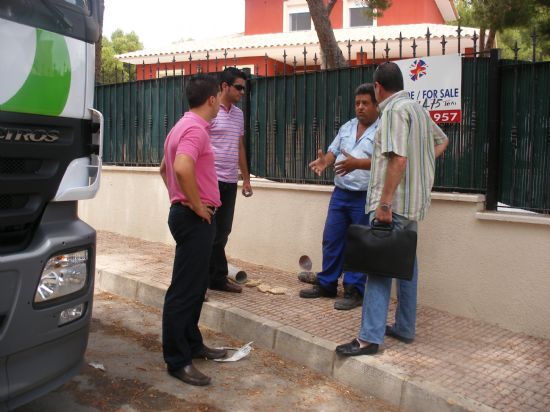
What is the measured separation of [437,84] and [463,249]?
1.42 metres

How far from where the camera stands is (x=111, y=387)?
3.56 metres

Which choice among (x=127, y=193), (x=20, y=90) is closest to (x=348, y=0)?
(x=127, y=193)

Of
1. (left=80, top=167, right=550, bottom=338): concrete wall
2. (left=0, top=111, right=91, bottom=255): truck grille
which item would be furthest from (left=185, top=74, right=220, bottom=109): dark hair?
(left=80, top=167, right=550, bottom=338): concrete wall

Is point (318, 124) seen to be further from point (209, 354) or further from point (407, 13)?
point (407, 13)

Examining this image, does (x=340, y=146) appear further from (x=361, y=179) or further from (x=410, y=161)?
(x=410, y=161)

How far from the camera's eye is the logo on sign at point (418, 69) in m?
4.88

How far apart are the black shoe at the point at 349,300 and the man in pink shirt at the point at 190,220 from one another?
148 centimetres

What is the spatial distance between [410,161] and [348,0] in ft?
57.2

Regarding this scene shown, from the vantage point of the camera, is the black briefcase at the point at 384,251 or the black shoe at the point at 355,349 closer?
the black briefcase at the point at 384,251

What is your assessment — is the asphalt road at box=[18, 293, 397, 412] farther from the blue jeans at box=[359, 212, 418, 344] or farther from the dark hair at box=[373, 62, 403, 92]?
the dark hair at box=[373, 62, 403, 92]

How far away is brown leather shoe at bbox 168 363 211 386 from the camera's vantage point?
359 cm

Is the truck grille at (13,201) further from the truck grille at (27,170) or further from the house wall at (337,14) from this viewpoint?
the house wall at (337,14)

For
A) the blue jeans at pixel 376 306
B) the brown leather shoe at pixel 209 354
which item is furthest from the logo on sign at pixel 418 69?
the brown leather shoe at pixel 209 354

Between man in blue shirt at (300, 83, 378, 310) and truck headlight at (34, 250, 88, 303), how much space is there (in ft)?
7.35
